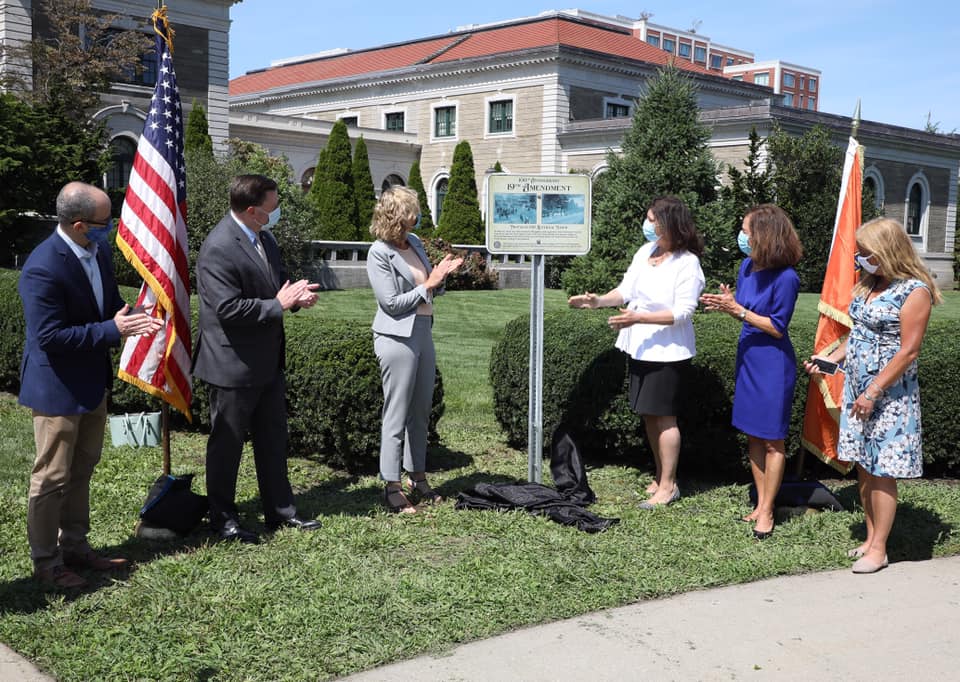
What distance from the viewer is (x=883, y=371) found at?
5.00 m

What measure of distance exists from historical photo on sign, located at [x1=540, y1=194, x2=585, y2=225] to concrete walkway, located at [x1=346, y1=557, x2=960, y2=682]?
2847 mm

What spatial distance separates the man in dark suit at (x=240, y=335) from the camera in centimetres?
530

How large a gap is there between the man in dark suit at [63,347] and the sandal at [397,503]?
200 centimetres

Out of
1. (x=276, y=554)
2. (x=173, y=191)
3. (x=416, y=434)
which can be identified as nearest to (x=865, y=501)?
(x=416, y=434)

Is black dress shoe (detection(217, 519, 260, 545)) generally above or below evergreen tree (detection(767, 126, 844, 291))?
below

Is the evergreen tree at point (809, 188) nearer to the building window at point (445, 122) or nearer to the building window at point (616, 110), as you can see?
the building window at point (616, 110)

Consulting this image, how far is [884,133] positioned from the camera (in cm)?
4462

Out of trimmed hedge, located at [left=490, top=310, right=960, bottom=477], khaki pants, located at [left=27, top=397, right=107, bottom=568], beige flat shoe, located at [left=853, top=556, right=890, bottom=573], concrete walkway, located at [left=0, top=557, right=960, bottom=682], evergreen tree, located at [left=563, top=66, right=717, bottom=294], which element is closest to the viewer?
concrete walkway, located at [left=0, top=557, right=960, bottom=682]

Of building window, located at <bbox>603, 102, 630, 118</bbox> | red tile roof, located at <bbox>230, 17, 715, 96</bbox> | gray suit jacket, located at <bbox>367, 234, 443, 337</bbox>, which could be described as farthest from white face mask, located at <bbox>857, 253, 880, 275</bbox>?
building window, located at <bbox>603, 102, 630, 118</bbox>

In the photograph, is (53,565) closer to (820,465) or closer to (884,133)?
(820,465)

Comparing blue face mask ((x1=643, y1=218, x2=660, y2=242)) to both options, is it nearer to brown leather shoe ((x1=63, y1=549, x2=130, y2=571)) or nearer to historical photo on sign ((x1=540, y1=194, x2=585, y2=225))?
historical photo on sign ((x1=540, y1=194, x2=585, y2=225))

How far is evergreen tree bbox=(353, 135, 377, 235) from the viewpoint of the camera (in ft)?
129

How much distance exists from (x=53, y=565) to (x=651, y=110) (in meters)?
11.4

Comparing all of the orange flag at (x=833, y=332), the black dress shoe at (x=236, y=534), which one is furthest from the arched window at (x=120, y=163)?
the orange flag at (x=833, y=332)
